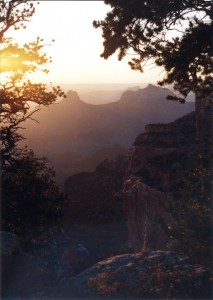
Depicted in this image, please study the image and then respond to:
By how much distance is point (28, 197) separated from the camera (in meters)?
17.6

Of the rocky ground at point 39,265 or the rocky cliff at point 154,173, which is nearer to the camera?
the rocky ground at point 39,265

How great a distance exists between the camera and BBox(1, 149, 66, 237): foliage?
665 inches

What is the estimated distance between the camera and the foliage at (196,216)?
36.7 feet

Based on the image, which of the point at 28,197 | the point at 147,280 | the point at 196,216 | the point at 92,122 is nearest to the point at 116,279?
the point at 147,280

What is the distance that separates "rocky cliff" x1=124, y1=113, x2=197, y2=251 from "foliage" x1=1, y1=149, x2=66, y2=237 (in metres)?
7.35

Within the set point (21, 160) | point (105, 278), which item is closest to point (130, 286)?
point (105, 278)

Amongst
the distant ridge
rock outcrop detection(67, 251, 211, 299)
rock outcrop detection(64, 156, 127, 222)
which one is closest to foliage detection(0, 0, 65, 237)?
rock outcrop detection(67, 251, 211, 299)

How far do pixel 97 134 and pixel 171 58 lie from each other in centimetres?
10366

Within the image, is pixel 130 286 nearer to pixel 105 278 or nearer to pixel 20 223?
pixel 105 278

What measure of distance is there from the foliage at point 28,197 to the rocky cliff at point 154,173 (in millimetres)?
7345

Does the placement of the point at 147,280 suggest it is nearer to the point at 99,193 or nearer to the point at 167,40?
the point at 167,40

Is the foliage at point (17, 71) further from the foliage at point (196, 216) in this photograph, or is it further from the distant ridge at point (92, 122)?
the distant ridge at point (92, 122)

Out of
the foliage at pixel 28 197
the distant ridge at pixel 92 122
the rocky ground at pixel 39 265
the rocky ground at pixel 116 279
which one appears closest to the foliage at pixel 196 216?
the rocky ground at pixel 116 279

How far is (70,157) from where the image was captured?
8812 centimetres
